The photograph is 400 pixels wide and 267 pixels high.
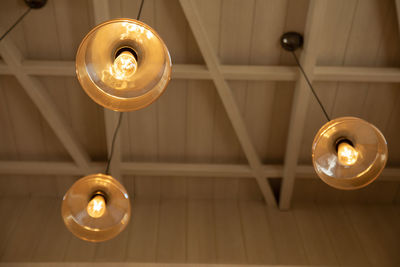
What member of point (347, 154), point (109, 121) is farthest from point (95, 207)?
point (109, 121)

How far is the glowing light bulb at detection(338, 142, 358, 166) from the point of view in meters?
1.74

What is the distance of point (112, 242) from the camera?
352 centimetres

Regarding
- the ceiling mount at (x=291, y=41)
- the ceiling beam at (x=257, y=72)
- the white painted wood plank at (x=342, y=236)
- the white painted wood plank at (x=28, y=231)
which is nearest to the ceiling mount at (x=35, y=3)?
the ceiling beam at (x=257, y=72)

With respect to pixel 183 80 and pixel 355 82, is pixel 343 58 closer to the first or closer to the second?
pixel 355 82

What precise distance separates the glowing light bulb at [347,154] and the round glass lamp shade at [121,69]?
0.86 meters

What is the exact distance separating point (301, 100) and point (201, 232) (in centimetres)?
155

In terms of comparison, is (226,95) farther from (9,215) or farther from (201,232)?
(9,215)

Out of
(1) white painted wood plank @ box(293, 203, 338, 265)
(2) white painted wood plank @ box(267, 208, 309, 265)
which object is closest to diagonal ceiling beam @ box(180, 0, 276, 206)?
(2) white painted wood plank @ box(267, 208, 309, 265)

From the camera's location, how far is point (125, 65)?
152 centimetres

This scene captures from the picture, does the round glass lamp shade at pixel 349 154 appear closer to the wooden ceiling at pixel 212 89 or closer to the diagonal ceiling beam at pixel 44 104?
the wooden ceiling at pixel 212 89

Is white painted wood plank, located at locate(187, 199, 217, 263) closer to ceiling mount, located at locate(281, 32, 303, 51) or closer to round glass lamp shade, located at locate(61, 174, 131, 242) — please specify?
round glass lamp shade, located at locate(61, 174, 131, 242)

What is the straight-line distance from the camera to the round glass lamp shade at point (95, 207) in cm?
189

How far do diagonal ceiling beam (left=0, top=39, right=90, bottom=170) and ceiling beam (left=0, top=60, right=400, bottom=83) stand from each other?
0.06 metres

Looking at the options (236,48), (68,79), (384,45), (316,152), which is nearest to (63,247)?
(68,79)
